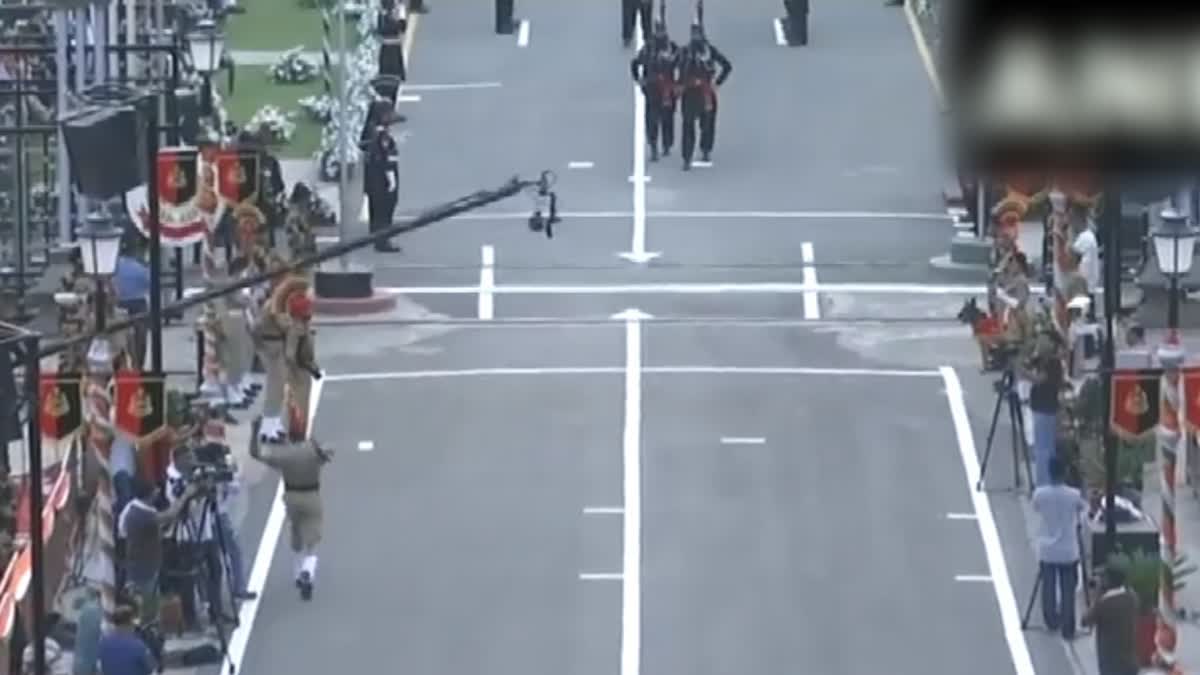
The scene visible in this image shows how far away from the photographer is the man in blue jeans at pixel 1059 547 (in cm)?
2691

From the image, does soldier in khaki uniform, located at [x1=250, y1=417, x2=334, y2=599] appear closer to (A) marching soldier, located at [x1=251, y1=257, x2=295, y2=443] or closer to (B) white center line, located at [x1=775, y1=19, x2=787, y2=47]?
(A) marching soldier, located at [x1=251, y1=257, x2=295, y2=443]

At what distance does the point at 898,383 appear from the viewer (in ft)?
121

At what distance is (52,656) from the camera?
24.5 meters

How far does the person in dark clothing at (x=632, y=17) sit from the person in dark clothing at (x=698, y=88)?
525 centimetres

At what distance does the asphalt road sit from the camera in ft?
92.9

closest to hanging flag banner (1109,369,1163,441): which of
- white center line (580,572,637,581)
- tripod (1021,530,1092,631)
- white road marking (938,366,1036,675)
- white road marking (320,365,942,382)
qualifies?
tripod (1021,530,1092,631)

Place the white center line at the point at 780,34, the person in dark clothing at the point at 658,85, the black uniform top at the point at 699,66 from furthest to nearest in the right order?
the white center line at the point at 780,34 → the person in dark clothing at the point at 658,85 → the black uniform top at the point at 699,66

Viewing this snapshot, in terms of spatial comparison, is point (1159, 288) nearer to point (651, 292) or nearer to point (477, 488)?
point (651, 292)

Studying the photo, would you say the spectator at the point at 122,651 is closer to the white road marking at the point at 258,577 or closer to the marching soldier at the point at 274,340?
the white road marking at the point at 258,577

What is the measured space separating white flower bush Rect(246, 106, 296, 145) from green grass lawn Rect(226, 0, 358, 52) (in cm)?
461

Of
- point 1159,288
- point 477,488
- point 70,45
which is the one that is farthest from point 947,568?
point 70,45

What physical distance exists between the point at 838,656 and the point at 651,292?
1463 centimetres

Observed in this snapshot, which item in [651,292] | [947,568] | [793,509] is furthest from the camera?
[651,292]

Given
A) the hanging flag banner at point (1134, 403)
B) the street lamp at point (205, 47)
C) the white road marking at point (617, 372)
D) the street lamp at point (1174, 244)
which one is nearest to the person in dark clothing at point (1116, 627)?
the hanging flag banner at point (1134, 403)
